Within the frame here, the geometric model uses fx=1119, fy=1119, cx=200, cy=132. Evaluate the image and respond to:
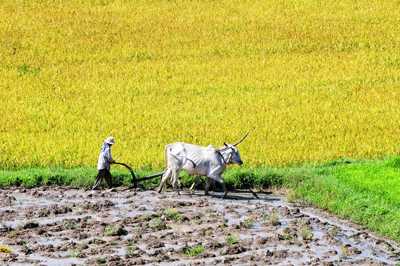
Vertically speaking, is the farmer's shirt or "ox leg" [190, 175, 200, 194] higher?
the farmer's shirt

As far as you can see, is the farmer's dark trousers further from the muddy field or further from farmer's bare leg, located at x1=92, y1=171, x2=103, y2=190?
the muddy field

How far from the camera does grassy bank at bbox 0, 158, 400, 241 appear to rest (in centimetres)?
1602

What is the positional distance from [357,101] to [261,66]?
4619 millimetres

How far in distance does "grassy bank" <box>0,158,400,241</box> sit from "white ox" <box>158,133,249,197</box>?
0.82 metres

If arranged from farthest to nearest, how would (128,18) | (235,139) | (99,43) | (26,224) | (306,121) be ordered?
(128,18), (99,43), (306,121), (235,139), (26,224)

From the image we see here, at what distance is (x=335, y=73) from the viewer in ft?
92.7

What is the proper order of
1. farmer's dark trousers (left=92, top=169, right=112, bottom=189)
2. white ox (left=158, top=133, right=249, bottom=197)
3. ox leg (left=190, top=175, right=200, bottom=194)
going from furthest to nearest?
ox leg (left=190, top=175, right=200, bottom=194) < farmer's dark trousers (left=92, top=169, right=112, bottom=189) < white ox (left=158, top=133, right=249, bottom=197)

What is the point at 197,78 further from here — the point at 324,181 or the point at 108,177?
the point at 324,181

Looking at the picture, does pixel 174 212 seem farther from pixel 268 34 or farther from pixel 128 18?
pixel 128 18

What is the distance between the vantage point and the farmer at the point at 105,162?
1753 cm

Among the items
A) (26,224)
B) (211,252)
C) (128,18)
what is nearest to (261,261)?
(211,252)

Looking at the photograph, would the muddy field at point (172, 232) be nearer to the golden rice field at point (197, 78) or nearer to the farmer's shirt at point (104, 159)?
the farmer's shirt at point (104, 159)

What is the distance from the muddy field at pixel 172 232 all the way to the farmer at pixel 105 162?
240mm

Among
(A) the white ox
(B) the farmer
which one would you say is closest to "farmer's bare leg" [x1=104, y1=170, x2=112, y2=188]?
(B) the farmer
